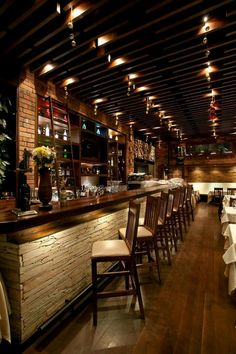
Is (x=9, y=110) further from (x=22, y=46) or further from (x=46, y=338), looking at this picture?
(x=46, y=338)

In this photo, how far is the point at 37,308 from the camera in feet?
6.50

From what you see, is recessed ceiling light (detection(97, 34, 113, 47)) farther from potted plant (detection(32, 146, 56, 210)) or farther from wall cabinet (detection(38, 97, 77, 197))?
potted plant (detection(32, 146, 56, 210))

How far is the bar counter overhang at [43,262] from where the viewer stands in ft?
5.95

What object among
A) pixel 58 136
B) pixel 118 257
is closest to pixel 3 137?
pixel 58 136

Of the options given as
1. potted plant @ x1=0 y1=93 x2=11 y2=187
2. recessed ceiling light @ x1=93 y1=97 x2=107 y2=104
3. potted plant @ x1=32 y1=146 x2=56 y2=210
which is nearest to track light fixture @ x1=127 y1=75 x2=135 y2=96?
recessed ceiling light @ x1=93 y1=97 x2=107 y2=104

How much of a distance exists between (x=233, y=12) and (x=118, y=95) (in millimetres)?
3145

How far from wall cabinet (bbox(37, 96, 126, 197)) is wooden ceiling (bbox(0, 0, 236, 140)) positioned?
63 centimetres

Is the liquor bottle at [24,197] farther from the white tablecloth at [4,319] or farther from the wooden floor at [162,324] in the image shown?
the wooden floor at [162,324]

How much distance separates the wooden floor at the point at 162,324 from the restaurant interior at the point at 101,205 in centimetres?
1

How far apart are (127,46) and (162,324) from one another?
11.9ft

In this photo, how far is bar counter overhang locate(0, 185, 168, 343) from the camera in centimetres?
181

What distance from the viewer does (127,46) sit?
11.3ft

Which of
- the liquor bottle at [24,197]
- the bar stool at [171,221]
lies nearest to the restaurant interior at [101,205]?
the liquor bottle at [24,197]

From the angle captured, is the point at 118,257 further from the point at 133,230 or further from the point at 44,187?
the point at 44,187
